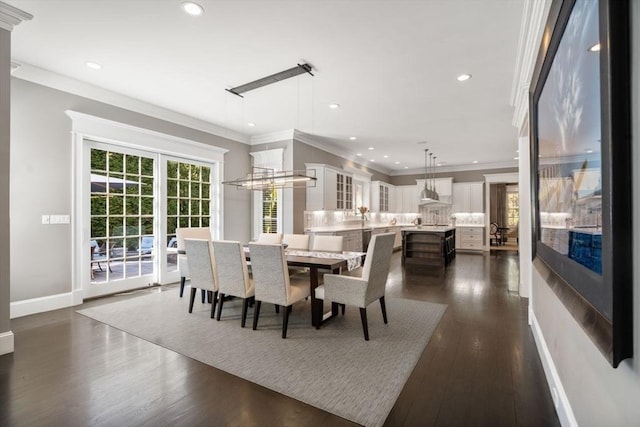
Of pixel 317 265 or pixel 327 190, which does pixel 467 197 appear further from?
pixel 317 265

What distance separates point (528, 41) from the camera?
2.62 meters

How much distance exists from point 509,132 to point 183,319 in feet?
21.7

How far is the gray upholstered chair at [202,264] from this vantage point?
330 cm

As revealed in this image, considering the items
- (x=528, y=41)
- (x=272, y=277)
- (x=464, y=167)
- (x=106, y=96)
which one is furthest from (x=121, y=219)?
(x=464, y=167)

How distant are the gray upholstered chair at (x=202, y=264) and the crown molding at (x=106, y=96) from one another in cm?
257

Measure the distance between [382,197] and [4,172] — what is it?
887 centimetres

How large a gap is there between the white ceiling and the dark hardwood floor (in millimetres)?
2868

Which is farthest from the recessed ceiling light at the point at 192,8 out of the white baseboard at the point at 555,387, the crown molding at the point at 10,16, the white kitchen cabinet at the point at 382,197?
the white kitchen cabinet at the point at 382,197

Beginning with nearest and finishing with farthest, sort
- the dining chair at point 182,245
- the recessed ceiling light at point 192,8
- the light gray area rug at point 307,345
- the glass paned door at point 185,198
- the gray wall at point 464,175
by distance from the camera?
the light gray area rug at point 307,345
the recessed ceiling light at point 192,8
the dining chair at point 182,245
the glass paned door at point 185,198
the gray wall at point 464,175

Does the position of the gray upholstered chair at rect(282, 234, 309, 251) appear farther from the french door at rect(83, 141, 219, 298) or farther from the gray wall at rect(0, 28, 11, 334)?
the gray wall at rect(0, 28, 11, 334)

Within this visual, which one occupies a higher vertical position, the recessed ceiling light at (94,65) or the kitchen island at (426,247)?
the recessed ceiling light at (94,65)

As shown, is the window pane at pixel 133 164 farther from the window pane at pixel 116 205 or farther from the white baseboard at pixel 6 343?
the white baseboard at pixel 6 343

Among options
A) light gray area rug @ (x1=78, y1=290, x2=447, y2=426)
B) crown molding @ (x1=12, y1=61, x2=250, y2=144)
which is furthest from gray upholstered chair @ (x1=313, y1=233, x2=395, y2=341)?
crown molding @ (x1=12, y1=61, x2=250, y2=144)

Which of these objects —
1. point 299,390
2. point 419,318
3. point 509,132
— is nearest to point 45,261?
point 299,390
